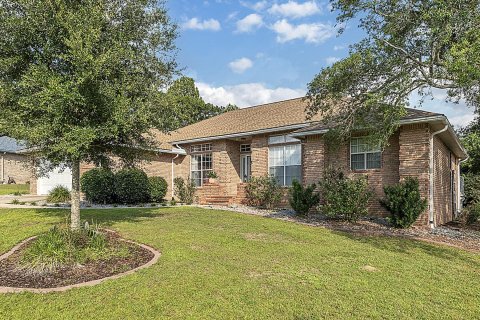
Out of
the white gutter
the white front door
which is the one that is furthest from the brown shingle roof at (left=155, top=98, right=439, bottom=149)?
the white front door

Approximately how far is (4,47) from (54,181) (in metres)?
17.5

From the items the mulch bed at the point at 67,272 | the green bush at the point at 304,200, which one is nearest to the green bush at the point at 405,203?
the green bush at the point at 304,200

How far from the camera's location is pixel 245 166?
65.7 feet

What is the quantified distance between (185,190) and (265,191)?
505 cm

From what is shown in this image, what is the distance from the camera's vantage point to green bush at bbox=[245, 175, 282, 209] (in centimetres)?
1625

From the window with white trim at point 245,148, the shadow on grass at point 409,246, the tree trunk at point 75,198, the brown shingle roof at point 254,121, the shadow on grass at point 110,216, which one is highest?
the brown shingle roof at point 254,121

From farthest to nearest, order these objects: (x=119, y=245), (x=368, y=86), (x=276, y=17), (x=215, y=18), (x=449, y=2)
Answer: (x=215, y=18), (x=276, y=17), (x=368, y=86), (x=449, y=2), (x=119, y=245)

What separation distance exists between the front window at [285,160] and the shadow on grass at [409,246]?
22.2 ft

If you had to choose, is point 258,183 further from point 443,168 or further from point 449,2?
point 449,2

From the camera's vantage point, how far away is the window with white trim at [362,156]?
1359cm

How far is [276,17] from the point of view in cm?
1371

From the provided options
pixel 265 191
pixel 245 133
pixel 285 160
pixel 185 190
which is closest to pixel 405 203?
pixel 265 191

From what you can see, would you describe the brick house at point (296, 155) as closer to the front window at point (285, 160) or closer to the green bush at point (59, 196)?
the front window at point (285, 160)

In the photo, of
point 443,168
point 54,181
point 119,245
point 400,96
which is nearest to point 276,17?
point 400,96
